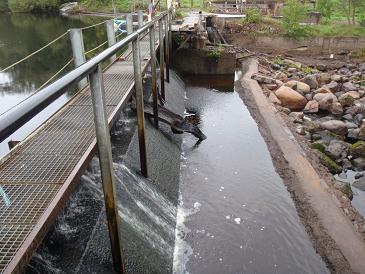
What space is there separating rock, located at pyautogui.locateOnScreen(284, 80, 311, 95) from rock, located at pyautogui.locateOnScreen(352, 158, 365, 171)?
5610mm

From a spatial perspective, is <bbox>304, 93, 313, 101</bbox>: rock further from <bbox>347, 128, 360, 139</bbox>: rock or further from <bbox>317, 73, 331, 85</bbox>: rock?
<bbox>347, 128, 360, 139</bbox>: rock

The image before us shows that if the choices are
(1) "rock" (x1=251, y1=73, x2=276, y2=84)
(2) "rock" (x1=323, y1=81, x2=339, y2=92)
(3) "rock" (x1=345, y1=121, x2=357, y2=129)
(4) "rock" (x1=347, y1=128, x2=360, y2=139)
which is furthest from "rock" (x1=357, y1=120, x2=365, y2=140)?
(1) "rock" (x1=251, y1=73, x2=276, y2=84)

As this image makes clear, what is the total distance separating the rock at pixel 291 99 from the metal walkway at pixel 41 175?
9.28 meters

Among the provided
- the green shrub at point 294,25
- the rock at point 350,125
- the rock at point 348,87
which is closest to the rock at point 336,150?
the rock at point 350,125

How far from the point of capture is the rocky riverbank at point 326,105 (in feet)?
34.4

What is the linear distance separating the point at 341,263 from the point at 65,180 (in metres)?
4.13

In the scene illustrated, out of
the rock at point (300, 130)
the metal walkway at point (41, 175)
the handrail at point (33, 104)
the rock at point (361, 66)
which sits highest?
the handrail at point (33, 104)

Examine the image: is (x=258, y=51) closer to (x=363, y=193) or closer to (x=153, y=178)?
(x=363, y=193)

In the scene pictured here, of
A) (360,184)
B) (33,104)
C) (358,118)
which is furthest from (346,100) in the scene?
(33,104)

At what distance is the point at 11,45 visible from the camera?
25.7m

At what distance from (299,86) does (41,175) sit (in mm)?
13408

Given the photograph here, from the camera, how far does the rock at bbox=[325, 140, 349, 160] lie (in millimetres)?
10453

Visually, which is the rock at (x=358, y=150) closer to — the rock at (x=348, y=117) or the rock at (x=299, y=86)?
the rock at (x=348, y=117)

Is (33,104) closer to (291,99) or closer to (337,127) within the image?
(337,127)
